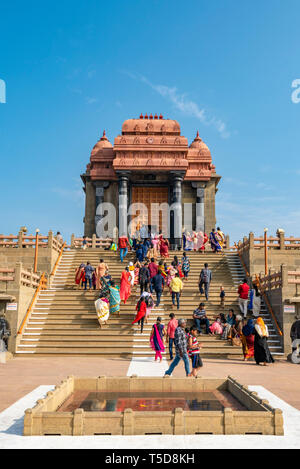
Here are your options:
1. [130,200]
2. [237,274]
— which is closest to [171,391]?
[237,274]

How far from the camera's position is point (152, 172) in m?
31.7

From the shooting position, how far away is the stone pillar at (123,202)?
102 feet

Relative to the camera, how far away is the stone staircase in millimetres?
14633

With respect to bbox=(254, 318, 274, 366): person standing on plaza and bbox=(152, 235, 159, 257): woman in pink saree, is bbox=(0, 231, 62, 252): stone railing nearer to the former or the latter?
bbox=(152, 235, 159, 257): woman in pink saree

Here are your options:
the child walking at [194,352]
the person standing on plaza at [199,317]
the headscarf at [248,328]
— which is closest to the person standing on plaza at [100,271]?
the person standing on plaza at [199,317]

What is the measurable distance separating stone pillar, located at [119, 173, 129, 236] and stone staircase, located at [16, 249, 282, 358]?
9.85 meters

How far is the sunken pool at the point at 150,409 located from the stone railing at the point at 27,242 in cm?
1543

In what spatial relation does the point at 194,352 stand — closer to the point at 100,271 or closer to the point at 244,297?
the point at 244,297

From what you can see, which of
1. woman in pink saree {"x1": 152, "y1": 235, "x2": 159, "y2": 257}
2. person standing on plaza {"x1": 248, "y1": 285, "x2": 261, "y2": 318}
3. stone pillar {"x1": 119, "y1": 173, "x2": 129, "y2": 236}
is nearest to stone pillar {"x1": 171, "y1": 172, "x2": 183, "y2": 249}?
stone pillar {"x1": 119, "y1": 173, "x2": 129, "y2": 236}

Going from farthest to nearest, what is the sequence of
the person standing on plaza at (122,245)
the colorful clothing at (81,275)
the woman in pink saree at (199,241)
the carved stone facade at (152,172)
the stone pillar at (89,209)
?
the stone pillar at (89,209) < the carved stone facade at (152,172) < the woman in pink saree at (199,241) < the person standing on plaza at (122,245) < the colorful clothing at (81,275)

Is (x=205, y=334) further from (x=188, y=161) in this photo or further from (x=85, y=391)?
(x=188, y=161)

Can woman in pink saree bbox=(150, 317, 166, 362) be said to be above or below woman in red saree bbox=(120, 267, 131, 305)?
below

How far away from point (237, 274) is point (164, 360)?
964cm

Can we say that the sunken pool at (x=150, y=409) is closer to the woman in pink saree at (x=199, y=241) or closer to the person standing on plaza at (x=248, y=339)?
the person standing on plaza at (x=248, y=339)
